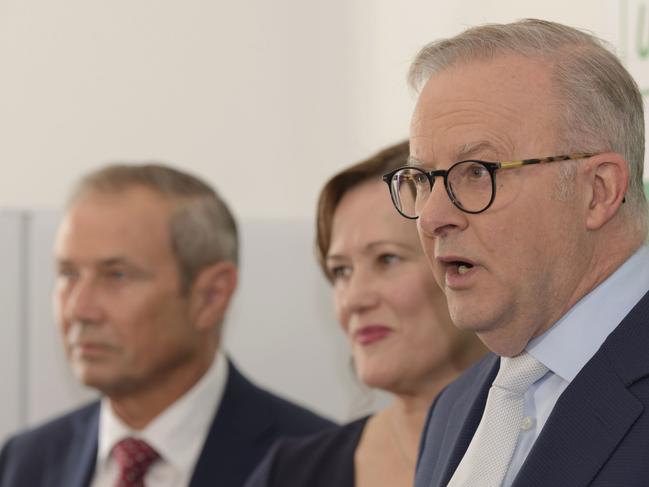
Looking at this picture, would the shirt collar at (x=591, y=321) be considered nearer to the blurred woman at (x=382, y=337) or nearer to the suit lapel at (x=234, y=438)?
the blurred woman at (x=382, y=337)

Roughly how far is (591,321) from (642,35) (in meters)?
0.99

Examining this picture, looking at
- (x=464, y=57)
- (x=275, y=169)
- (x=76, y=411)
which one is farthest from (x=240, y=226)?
(x=464, y=57)

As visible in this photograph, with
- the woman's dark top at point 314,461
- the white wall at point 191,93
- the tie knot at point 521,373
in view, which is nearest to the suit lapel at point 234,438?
the woman's dark top at point 314,461

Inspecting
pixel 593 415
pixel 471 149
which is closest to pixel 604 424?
pixel 593 415

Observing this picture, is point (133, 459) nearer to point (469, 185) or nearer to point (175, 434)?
point (175, 434)

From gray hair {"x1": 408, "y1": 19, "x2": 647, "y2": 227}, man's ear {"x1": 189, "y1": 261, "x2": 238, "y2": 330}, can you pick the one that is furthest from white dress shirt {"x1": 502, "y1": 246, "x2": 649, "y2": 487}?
man's ear {"x1": 189, "y1": 261, "x2": 238, "y2": 330}

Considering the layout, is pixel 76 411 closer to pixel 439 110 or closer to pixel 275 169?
pixel 275 169

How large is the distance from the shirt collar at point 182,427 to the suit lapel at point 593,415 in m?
1.74

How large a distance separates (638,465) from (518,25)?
644 mm

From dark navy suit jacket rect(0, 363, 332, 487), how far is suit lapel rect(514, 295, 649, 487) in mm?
1637

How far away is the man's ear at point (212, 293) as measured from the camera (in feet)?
10.8

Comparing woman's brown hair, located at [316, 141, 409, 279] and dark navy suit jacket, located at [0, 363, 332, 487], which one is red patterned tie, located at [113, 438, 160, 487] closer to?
dark navy suit jacket, located at [0, 363, 332, 487]

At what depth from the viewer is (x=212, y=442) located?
10.1 ft

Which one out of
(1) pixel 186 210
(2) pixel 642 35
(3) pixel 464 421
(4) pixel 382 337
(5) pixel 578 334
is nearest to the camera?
(5) pixel 578 334
